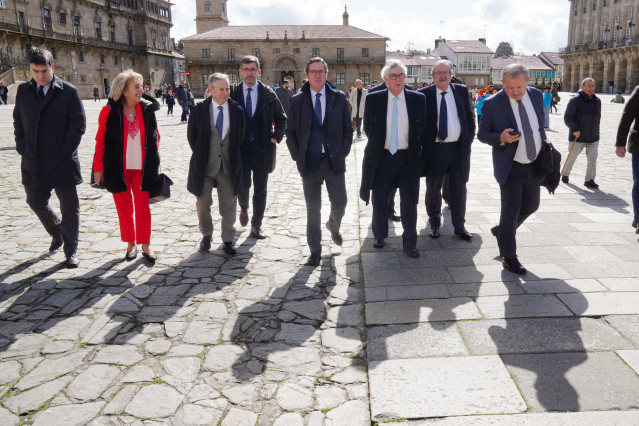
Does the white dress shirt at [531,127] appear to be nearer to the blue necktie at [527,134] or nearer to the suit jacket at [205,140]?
the blue necktie at [527,134]

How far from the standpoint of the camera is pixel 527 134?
4.49m

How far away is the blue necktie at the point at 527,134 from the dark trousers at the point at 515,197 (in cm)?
14

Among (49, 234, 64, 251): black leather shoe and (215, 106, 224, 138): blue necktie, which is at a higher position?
(215, 106, 224, 138): blue necktie

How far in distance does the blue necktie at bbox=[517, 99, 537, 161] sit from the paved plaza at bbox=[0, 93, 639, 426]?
1.06 meters

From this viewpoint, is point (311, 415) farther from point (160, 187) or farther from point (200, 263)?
point (160, 187)

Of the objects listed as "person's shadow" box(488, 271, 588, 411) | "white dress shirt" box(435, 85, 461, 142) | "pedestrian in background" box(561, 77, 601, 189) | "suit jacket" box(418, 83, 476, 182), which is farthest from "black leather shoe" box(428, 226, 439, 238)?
"pedestrian in background" box(561, 77, 601, 189)

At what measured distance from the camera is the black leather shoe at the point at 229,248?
214 inches

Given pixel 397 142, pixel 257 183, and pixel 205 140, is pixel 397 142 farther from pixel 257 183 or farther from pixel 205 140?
pixel 205 140

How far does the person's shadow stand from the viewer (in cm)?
279

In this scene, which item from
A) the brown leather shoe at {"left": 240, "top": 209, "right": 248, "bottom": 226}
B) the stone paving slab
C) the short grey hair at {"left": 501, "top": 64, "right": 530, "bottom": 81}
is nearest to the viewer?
the stone paving slab

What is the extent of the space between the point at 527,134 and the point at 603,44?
2560 inches

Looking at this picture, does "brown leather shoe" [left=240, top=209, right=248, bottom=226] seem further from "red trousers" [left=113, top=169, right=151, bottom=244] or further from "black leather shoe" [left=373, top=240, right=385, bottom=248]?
"black leather shoe" [left=373, top=240, right=385, bottom=248]

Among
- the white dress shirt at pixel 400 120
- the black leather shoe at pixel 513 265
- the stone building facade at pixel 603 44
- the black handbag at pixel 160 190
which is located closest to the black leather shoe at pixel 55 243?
the black handbag at pixel 160 190

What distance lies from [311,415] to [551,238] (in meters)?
3.98
